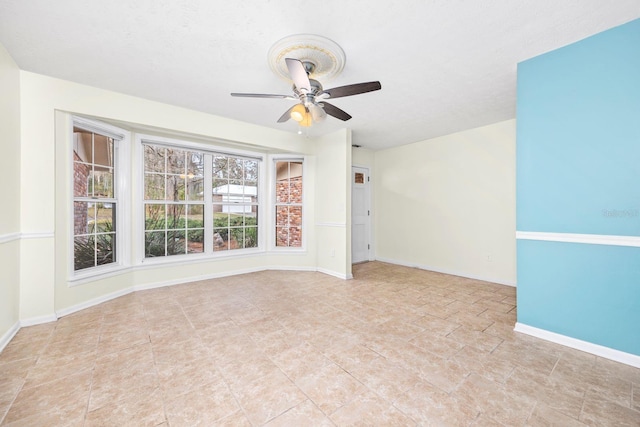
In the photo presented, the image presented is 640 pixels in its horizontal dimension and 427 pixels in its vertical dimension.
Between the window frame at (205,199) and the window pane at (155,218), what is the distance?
0.23ft

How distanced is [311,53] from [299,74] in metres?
0.32

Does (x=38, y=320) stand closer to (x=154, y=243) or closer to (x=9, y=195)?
(x=9, y=195)

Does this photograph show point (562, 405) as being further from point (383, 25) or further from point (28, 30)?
point (28, 30)

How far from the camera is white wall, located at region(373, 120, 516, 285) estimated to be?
4176 millimetres

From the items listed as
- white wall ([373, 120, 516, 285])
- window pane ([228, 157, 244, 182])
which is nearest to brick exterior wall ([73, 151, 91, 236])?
window pane ([228, 157, 244, 182])

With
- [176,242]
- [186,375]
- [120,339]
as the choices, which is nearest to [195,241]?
[176,242]

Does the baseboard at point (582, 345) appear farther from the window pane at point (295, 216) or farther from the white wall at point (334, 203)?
the window pane at point (295, 216)

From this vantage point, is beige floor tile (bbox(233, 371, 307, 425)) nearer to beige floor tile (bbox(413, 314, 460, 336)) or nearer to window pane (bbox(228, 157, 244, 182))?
beige floor tile (bbox(413, 314, 460, 336))

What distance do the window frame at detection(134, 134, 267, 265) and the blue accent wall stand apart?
12.8 ft

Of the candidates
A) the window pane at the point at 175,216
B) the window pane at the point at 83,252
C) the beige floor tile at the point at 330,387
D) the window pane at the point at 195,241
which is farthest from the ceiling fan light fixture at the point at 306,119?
the window pane at the point at 83,252

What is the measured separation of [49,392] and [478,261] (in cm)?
528

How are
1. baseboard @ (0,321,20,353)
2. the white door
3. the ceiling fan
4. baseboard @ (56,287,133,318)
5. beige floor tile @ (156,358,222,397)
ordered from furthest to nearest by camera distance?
1. the white door
2. baseboard @ (56,287,133,318)
3. baseboard @ (0,321,20,353)
4. the ceiling fan
5. beige floor tile @ (156,358,222,397)

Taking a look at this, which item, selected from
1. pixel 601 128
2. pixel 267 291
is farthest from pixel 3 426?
pixel 601 128

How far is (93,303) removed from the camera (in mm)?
3156
